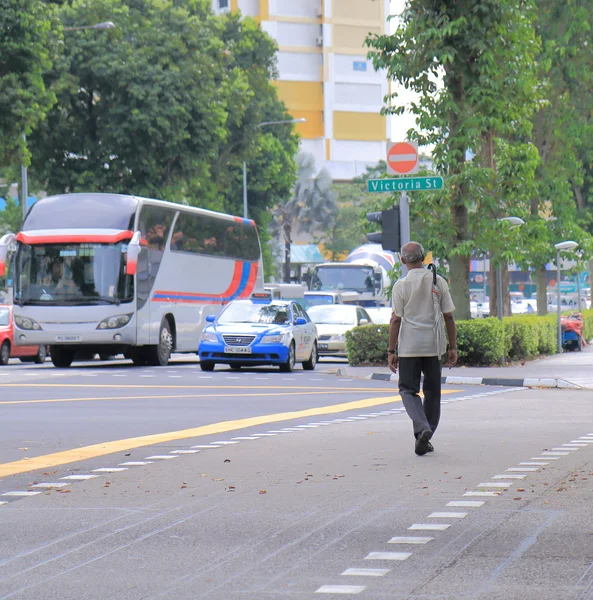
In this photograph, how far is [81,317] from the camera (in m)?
30.7

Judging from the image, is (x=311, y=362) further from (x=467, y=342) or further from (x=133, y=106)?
(x=133, y=106)

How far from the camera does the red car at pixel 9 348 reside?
1358 inches

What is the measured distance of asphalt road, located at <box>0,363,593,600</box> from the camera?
20.6 feet

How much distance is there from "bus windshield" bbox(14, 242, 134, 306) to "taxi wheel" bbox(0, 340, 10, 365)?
3.89 m

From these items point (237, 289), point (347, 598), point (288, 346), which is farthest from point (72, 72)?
point (347, 598)

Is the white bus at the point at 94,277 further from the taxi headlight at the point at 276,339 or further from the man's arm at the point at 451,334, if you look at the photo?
the man's arm at the point at 451,334

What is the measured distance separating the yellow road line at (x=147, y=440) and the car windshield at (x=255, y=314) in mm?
11370

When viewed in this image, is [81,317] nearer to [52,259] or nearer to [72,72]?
[52,259]

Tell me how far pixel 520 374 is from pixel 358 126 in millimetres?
106594

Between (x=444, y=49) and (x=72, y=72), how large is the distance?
1970cm

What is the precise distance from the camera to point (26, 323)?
30.8 metres

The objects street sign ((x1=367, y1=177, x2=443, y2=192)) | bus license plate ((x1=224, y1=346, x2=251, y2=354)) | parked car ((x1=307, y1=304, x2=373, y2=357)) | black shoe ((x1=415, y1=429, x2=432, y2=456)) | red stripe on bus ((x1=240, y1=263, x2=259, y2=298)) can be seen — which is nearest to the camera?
black shoe ((x1=415, y1=429, x2=432, y2=456))

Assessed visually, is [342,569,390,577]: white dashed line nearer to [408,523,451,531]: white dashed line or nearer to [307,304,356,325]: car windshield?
[408,523,451,531]: white dashed line

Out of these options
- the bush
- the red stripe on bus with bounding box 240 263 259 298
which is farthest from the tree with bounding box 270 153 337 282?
the bush
